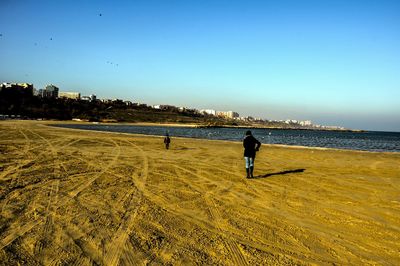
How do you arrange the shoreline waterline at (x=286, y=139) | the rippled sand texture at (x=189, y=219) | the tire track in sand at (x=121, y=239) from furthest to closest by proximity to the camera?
the shoreline waterline at (x=286, y=139) < the rippled sand texture at (x=189, y=219) < the tire track in sand at (x=121, y=239)

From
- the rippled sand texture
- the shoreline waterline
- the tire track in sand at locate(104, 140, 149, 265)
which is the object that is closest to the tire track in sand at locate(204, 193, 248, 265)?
the rippled sand texture

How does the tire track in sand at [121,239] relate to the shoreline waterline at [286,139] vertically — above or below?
above

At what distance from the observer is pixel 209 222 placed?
6.68m

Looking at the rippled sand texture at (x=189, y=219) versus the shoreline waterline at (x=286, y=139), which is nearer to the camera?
the rippled sand texture at (x=189, y=219)

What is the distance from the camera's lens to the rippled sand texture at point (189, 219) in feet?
16.5

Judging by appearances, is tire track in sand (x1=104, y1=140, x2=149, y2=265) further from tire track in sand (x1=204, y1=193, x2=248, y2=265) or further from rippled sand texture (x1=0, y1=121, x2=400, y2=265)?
tire track in sand (x1=204, y1=193, x2=248, y2=265)

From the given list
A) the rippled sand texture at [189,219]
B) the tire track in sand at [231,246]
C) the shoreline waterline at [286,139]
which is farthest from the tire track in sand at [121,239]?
the shoreline waterline at [286,139]

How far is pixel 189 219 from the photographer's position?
684 cm

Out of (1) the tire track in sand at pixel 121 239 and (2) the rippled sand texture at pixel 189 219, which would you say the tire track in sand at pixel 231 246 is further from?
(1) the tire track in sand at pixel 121 239

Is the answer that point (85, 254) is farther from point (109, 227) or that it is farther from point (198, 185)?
point (198, 185)

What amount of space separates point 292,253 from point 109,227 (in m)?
3.56

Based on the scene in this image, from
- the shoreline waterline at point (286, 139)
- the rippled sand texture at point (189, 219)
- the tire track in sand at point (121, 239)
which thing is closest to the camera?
the tire track in sand at point (121, 239)

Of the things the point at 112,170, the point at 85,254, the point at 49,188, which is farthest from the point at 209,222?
the point at 112,170

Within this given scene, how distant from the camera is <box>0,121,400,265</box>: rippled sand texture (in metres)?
5.02
